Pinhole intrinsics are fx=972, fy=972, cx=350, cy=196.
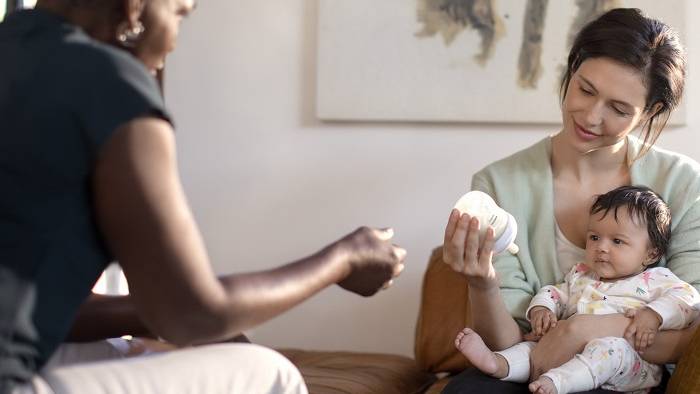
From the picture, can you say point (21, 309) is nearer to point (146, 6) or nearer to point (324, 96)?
point (146, 6)

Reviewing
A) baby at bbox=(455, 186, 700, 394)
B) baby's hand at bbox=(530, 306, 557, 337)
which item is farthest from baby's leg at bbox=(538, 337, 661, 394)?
baby's hand at bbox=(530, 306, 557, 337)

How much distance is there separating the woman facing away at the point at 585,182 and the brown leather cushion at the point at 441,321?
1.18 feet

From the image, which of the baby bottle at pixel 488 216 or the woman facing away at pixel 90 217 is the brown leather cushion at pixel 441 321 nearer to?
the baby bottle at pixel 488 216

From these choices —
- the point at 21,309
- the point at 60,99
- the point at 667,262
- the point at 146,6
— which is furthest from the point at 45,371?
the point at 667,262

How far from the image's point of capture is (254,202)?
3082 millimetres

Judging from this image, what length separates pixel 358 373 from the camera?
7.95 feet

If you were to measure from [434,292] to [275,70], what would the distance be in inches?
36.7

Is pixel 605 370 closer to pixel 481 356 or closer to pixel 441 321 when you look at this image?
pixel 481 356

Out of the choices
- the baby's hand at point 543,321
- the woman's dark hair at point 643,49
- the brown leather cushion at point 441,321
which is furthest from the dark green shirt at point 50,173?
the brown leather cushion at point 441,321

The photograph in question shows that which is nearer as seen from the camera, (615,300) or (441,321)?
(615,300)

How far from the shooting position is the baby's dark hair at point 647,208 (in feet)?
6.70

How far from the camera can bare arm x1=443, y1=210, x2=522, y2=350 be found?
72.3 inches

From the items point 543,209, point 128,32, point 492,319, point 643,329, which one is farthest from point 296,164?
point 128,32

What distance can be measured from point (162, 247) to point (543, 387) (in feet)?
3.34
